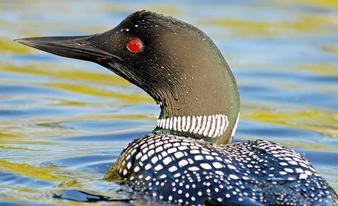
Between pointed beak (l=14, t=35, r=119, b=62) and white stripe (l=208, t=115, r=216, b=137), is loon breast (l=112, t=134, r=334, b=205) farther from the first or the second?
pointed beak (l=14, t=35, r=119, b=62)

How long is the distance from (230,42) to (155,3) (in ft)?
6.80

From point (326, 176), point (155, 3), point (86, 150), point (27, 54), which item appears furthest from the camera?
point (155, 3)

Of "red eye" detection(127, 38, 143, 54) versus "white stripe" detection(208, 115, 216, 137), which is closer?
"white stripe" detection(208, 115, 216, 137)

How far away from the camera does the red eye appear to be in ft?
26.2

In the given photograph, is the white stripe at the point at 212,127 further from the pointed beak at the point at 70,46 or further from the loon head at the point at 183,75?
the pointed beak at the point at 70,46

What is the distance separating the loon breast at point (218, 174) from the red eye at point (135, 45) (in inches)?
26.3

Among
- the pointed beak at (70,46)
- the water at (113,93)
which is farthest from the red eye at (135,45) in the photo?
the water at (113,93)

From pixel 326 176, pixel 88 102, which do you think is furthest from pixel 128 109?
pixel 326 176

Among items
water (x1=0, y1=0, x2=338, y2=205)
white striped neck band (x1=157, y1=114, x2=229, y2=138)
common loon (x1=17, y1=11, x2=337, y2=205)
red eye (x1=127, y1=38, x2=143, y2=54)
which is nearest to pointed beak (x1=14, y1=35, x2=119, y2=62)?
common loon (x1=17, y1=11, x2=337, y2=205)

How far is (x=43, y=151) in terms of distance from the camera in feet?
30.8

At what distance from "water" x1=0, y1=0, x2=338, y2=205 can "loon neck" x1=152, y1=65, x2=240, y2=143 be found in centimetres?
65

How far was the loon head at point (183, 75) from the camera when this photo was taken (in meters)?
7.82

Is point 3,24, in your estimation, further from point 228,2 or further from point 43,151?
point 43,151

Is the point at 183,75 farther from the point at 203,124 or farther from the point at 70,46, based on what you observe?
the point at 70,46
